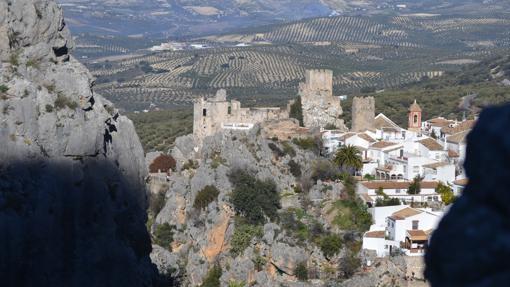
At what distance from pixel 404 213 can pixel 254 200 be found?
5.44 m

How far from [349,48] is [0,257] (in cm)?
15144

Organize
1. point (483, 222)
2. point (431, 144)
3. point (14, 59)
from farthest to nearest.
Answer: point (431, 144) < point (14, 59) < point (483, 222)

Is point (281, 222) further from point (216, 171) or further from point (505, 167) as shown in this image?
point (505, 167)

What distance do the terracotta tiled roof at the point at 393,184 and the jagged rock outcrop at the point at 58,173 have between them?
57.1 ft

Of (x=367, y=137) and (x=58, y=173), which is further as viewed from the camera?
(x=367, y=137)

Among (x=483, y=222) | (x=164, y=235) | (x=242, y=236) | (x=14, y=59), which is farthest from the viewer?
(x=164, y=235)

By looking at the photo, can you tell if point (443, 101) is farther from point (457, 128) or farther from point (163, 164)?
point (163, 164)

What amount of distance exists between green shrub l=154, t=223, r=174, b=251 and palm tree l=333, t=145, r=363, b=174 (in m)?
7.00

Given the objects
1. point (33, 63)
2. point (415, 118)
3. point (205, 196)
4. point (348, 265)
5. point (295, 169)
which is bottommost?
point (348, 265)

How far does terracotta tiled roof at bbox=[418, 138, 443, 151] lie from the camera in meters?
42.2

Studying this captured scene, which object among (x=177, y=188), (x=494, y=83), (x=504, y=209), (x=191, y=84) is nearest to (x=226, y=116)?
(x=177, y=188)

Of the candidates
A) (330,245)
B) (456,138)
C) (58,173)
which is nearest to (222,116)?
(456,138)

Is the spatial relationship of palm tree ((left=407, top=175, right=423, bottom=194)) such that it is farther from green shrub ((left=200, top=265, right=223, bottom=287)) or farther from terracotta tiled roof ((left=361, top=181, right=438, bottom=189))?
green shrub ((left=200, top=265, right=223, bottom=287))

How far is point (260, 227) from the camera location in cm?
3688
